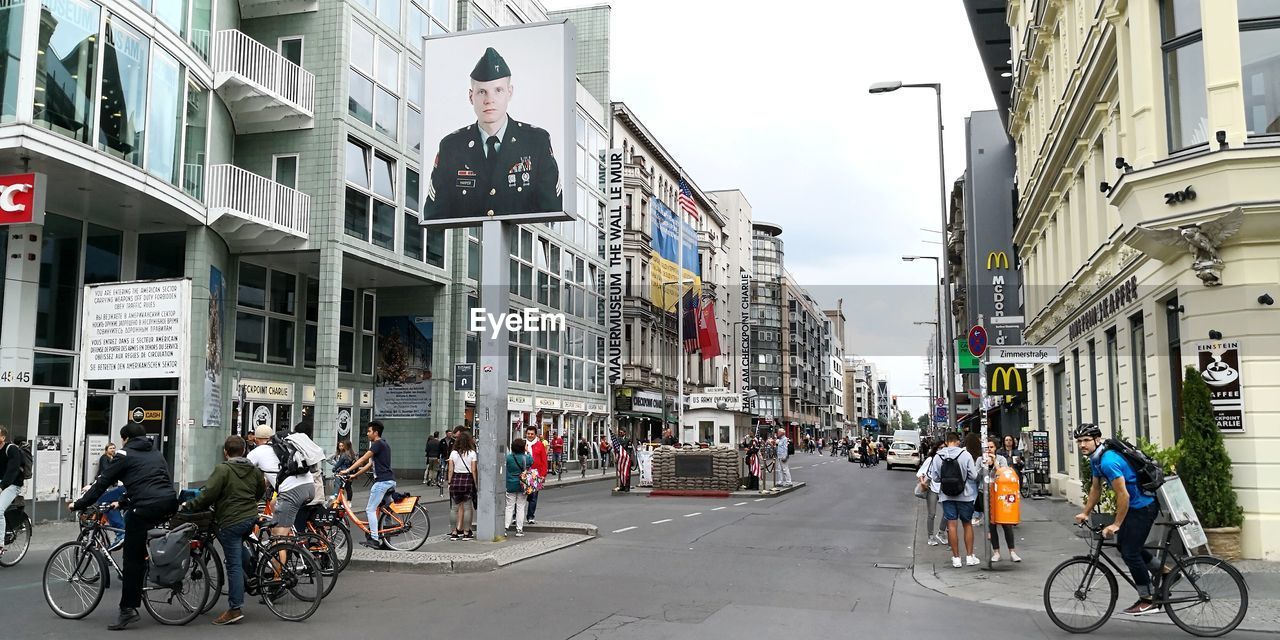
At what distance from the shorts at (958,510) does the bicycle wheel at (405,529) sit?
7.45 meters

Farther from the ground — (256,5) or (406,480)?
(256,5)

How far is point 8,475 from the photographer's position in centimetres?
1245

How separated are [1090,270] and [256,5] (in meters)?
23.5

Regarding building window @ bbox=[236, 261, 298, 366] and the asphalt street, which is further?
building window @ bbox=[236, 261, 298, 366]

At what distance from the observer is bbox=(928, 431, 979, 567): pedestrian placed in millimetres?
12750

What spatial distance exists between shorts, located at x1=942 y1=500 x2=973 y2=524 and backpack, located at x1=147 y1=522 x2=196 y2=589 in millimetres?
9071

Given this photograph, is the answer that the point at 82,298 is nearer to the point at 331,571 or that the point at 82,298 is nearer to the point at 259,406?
the point at 259,406

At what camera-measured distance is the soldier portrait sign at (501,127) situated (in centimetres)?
1580

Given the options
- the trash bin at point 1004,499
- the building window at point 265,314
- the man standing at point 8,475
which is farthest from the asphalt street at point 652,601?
the building window at point 265,314

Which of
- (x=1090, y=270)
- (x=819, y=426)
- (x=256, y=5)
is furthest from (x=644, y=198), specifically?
(x=819, y=426)

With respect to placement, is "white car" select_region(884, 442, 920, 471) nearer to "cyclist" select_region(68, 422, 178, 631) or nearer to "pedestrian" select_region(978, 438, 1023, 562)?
"pedestrian" select_region(978, 438, 1023, 562)

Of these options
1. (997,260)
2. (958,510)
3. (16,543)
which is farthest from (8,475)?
(997,260)

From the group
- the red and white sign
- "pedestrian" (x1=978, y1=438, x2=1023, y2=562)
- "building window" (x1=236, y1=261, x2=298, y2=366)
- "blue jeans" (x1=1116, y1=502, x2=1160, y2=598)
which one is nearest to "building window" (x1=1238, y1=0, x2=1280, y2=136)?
"pedestrian" (x1=978, y1=438, x2=1023, y2=562)

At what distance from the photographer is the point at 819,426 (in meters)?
149
